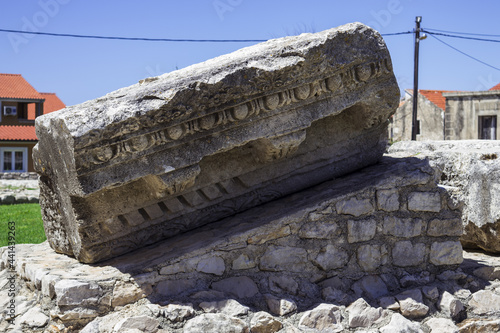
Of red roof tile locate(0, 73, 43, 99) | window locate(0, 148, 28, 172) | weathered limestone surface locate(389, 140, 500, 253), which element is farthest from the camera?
red roof tile locate(0, 73, 43, 99)

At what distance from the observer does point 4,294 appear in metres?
3.62

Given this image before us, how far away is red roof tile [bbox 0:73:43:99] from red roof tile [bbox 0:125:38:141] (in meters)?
1.49

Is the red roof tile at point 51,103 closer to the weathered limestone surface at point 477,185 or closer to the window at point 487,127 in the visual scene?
the window at point 487,127

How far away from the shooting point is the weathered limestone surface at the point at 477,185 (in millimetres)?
4023

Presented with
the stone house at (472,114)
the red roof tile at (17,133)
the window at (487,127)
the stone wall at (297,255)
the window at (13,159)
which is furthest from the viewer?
the window at (13,159)

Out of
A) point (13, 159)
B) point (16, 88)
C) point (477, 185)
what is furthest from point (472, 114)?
point (16, 88)

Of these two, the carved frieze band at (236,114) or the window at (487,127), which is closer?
the carved frieze band at (236,114)

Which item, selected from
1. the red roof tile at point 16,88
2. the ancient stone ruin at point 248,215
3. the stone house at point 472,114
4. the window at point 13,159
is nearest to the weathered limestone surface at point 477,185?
the ancient stone ruin at point 248,215

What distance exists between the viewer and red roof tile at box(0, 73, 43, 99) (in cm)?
2489

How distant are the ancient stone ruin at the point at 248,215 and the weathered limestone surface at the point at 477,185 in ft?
1.25

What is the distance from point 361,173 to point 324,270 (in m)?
0.89

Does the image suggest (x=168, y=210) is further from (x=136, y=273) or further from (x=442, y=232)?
(x=442, y=232)

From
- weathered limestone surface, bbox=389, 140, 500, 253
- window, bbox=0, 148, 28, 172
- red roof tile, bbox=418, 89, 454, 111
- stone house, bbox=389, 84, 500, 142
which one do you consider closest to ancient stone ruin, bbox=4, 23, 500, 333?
weathered limestone surface, bbox=389, 140, 500, 253

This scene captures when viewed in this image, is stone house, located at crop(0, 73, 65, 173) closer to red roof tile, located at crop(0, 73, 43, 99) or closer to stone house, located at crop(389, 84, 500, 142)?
red roof tile, located at crop(0, 73, 43, 99)
